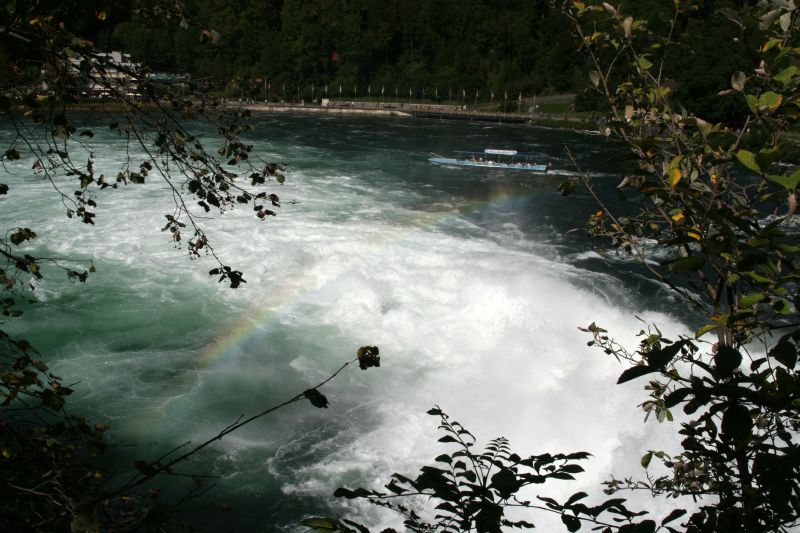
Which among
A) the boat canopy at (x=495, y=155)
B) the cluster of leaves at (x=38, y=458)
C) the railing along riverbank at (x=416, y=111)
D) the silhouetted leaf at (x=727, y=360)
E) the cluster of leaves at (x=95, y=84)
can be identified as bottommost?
the boat canopy at (x=495, y=155)

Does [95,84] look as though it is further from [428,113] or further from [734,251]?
[428,113]

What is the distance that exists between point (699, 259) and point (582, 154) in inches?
1742

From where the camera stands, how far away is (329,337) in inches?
563

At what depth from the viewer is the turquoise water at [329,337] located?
10.4m

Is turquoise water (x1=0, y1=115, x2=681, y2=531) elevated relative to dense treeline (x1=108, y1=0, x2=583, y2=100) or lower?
lower

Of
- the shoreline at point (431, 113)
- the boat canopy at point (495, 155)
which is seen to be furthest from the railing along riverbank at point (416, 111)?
the boat canopy at point (495, 155)

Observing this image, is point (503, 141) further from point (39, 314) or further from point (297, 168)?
point (39, 314)

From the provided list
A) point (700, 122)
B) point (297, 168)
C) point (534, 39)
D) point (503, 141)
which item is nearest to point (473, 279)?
point (700, 122)

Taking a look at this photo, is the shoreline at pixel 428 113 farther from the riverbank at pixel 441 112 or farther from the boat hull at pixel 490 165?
the boat hull at pixel 490 165

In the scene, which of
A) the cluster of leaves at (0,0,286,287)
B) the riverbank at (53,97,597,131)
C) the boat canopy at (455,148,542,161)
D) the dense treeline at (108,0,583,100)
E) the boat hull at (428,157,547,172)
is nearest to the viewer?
the cluster of leaves at (0,0,286,287)

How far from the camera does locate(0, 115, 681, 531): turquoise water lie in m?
10.4

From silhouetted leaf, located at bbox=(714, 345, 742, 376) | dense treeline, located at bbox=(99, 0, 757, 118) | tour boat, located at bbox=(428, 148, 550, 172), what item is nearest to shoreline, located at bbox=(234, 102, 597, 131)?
dense treeline, located at bbox=(99, 0, 757, 118)

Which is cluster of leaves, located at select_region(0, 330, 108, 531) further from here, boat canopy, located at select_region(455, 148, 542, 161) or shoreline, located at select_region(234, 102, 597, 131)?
shoreline, located at select_region(234, 102, 597, 131)

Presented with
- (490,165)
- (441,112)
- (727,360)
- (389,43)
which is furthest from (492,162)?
(389,43)
